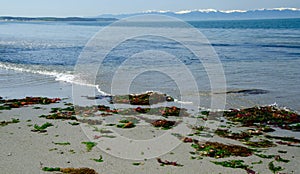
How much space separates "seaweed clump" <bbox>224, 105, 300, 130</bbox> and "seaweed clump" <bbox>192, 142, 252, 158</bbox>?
304 centimetres

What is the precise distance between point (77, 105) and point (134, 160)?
708 cm

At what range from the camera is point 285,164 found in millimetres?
9750

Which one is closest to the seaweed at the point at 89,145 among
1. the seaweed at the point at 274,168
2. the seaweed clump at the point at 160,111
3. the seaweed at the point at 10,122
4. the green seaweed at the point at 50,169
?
the green seaweed at the point at 50,169

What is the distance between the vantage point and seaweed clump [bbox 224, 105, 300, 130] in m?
13.9

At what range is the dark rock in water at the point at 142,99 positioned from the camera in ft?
55.2

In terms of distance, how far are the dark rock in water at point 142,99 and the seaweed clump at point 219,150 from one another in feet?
19.5

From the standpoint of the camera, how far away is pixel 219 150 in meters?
10.6

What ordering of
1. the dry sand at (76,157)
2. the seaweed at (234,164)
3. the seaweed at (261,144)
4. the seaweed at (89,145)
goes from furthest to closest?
the seaweed at (261,144)
the seaweed at (89,145)
the seaweed at (234,164)
the dry sand at (76,157)

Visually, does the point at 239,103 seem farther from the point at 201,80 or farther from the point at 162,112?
the point at 201,80

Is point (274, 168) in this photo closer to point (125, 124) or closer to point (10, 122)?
point (125, 124)

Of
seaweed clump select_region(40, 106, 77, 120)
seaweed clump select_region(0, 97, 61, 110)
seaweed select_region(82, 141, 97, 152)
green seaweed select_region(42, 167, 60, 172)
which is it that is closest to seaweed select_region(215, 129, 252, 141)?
seaweed select_region(82, 141, 97, 152)

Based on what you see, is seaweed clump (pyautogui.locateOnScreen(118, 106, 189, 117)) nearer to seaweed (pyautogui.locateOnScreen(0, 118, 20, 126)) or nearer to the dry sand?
the dry sand

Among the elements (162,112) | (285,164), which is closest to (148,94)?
(162,112)

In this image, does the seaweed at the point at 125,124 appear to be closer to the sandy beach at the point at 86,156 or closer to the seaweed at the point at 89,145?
the sandy beach at the point at 86,156
